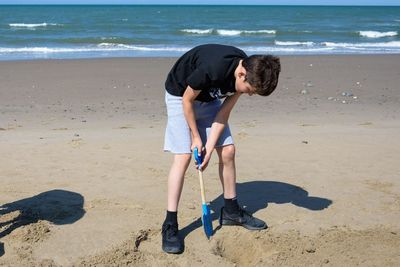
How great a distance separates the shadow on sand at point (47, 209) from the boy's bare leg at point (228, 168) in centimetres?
107

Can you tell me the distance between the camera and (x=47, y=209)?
3938 mm

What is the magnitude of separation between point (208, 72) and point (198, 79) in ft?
0.24

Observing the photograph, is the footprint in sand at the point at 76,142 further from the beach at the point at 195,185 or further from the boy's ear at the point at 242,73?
the boy's ear at the point at 242,73

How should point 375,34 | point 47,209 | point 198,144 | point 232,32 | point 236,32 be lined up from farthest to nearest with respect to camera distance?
point 232,32
point 236,32
point 375,34
point 47,209
point 198,144

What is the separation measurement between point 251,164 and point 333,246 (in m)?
1.74

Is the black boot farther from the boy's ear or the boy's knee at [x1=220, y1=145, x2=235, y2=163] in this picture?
the boy's ear

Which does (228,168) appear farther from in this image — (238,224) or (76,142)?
(76,142)

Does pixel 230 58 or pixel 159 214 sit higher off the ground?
pixel 230 58

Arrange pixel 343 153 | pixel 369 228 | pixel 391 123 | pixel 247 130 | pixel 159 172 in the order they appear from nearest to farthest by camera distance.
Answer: pixel 369 228, pixel 159 172, pixel 343 153, pixel 247 130, pixel 391 123

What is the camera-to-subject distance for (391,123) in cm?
720

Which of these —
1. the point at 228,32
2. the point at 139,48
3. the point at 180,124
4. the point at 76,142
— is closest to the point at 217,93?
the point at 180,124

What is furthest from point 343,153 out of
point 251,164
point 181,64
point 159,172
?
point 181,64

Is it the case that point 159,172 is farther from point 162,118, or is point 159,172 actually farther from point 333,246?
point 162,118

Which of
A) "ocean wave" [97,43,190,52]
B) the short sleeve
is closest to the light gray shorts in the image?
the short sleeve
